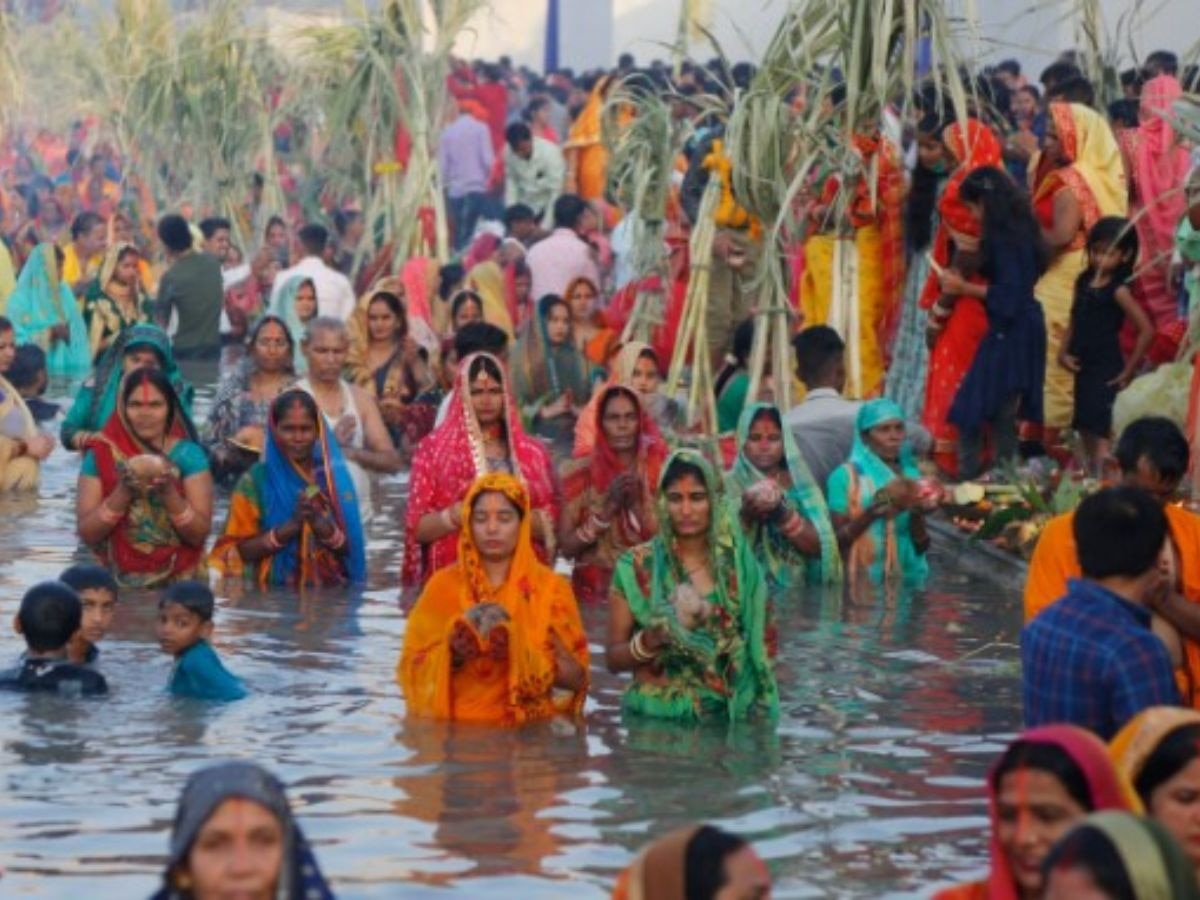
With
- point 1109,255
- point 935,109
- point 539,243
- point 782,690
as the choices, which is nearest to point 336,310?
point 539,243

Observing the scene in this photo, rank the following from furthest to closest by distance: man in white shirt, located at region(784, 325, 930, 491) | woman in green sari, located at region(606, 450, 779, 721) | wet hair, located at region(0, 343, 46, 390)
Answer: wet hair, located at region(0, 343, 46, 390) < man in white shirt, located at region(784, 325, 930, 491) < woman in green sari, located at region(606, 450, 779, 721)

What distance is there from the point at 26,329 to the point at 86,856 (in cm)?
1552

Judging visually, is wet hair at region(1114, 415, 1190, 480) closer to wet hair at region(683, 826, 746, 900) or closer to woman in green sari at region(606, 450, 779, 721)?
woman in green sari at region(606, 450, 779, 721)

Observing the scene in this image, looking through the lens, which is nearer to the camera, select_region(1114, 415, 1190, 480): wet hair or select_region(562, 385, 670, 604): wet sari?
select_region(1114, 415, 1190, 480): wet hair

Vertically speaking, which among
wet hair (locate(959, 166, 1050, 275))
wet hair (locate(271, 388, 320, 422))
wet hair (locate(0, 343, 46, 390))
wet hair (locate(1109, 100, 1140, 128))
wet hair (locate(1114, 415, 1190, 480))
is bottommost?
wet hair (locate(1114, 415, 1190, 480))

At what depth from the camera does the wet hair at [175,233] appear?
897 inches

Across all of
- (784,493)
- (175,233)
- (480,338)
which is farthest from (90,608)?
(175,233)

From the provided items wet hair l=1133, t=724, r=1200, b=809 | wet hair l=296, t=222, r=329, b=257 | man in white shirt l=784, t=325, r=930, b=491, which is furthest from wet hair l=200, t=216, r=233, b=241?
wet hair l=1133, t=724, r=1200, b=809

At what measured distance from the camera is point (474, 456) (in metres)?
12.6

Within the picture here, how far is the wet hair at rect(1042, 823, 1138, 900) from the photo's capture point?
4.76 m

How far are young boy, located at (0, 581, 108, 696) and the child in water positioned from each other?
Result: 5516 millimetres

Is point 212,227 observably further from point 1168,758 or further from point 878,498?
point 1168,758

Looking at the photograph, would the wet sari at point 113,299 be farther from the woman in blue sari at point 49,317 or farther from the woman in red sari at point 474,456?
the woman in red sari at point 474,456

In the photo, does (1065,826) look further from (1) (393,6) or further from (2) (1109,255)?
(1) (393,6)
